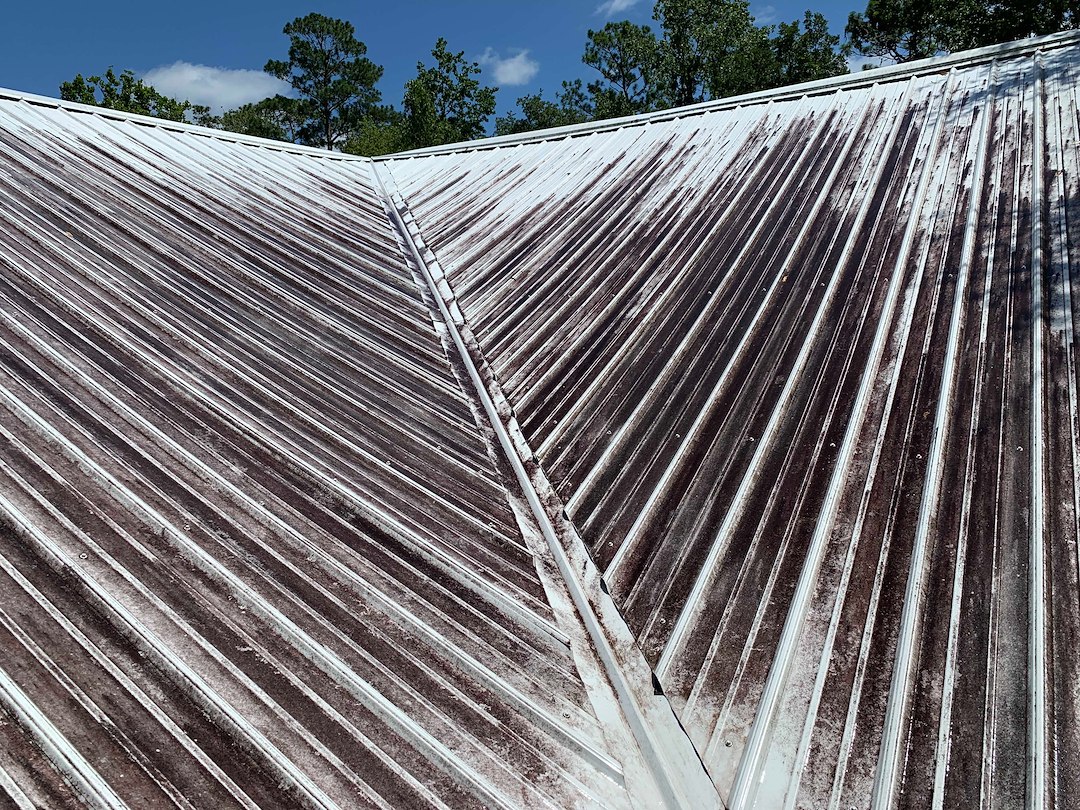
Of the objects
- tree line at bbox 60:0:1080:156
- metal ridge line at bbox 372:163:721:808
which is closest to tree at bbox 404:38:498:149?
tree line at bbox 60:0:1080:156

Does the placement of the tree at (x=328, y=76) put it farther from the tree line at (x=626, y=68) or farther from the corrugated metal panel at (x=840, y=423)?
the corrugated metal panel at (x=840, y=423)

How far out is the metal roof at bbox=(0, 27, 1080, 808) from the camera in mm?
1993

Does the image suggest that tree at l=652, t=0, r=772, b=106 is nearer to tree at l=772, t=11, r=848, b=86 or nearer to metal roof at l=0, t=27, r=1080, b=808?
tree at l=772, t=11, r=848, b=86

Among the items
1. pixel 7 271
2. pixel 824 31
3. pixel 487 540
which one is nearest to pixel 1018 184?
pixel 487 540

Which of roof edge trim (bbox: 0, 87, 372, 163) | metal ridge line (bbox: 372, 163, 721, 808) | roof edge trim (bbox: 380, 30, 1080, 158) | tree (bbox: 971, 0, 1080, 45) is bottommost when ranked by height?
metal ridge line (bbox: 372, 163, 721, 808)

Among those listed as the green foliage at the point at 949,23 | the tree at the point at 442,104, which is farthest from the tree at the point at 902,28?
the tree at the point at 442,104

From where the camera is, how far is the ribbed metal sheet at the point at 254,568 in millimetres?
1905

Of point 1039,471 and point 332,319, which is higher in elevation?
point 332,319

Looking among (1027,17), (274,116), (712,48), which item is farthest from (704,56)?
(274,116)

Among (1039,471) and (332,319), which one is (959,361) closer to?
(1039,471)

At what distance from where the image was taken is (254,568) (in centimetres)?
255

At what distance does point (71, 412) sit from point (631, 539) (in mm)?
2403

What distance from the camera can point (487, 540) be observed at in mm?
3020

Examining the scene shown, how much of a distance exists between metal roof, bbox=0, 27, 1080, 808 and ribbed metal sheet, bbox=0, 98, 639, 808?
0.5 inches
